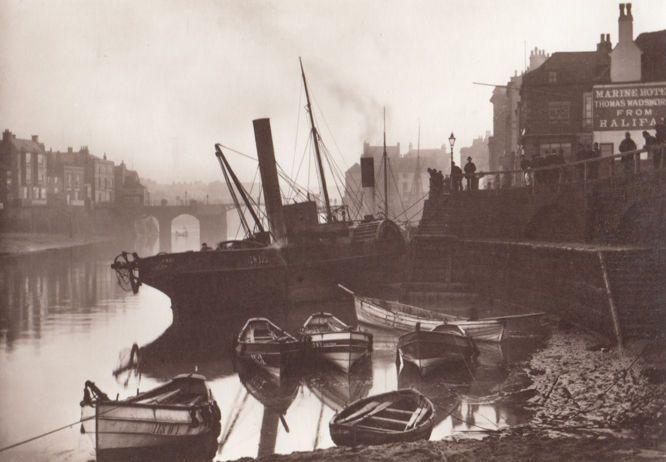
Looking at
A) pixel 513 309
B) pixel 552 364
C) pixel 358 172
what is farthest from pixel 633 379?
pixel 358 172

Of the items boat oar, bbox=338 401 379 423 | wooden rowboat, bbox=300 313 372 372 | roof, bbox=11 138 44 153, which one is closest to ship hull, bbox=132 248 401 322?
wooden rowboat, bbox=300 313 372 372

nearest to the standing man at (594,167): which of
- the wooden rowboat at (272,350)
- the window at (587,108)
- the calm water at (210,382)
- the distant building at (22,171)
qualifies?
the calm water at (210,382)

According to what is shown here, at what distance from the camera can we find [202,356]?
2052 cm

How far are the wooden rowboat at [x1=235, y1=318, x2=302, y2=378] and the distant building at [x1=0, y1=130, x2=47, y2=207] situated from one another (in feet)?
210

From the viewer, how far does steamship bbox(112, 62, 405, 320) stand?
28.0 meters

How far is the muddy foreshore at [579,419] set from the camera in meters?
9.23

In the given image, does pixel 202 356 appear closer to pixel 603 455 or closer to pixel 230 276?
pixel 230 276


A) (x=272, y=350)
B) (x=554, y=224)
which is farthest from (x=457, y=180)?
(x=272, y=350)

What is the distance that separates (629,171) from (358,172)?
77844mm

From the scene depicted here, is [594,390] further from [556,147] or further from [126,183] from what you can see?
[126,183]

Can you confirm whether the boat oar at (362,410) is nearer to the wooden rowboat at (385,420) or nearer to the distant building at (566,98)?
the wooden rowboat at (385,420)

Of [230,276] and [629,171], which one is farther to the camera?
[230,276]

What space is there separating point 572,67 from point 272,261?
71.5 feet

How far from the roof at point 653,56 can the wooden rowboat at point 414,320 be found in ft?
57.7
